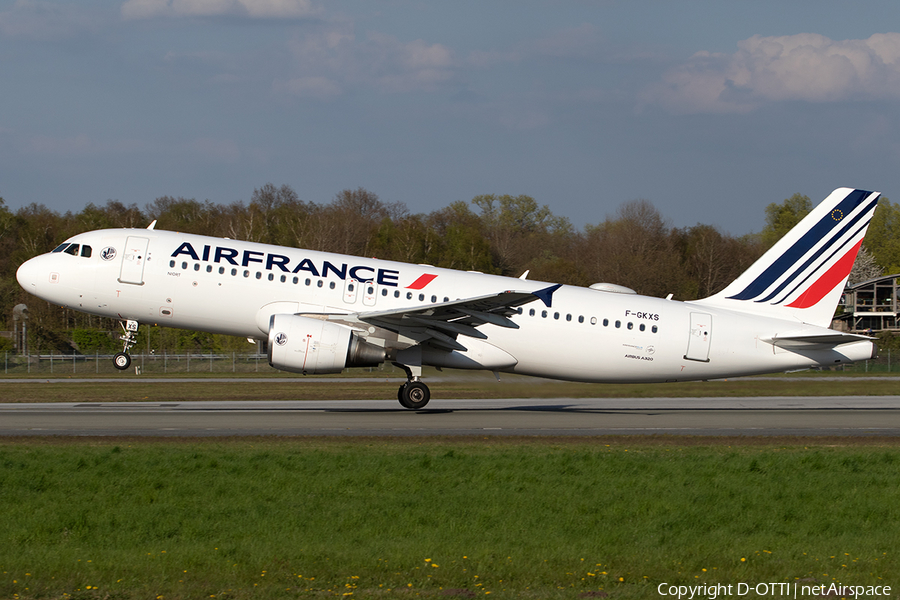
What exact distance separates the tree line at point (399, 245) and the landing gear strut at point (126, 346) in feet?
114

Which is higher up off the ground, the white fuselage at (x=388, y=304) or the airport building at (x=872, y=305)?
the airport building at (x=872, y=305)

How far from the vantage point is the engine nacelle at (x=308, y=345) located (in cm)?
2319

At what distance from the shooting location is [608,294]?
2697 cm

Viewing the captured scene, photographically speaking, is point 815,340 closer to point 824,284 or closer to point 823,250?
point 824,284

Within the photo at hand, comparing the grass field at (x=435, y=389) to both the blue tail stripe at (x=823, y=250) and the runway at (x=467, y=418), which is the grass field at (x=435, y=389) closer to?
the runway at (x=467, y=418)

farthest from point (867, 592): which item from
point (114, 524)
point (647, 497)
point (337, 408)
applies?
point (337, 408)

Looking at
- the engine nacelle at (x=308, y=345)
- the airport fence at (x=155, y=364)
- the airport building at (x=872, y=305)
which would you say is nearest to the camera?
the engine nacelle at (x=308, y=345)

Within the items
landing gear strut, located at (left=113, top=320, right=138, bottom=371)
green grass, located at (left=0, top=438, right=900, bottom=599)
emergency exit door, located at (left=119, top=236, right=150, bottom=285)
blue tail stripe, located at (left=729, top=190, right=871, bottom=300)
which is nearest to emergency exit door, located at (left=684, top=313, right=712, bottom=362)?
blue tail stripe, located at (left=729, top=190, right=871, bottom=300)

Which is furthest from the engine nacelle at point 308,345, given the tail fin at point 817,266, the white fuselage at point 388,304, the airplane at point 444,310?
the tail fin at point 817,266

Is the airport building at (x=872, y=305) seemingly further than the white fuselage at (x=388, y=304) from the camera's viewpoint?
Yes

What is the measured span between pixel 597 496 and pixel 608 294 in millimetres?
14883

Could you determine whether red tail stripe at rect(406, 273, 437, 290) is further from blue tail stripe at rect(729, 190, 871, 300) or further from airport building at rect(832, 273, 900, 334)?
airport building at rect(832, 273, 900, 334)

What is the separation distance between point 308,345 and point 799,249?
16.0 meters

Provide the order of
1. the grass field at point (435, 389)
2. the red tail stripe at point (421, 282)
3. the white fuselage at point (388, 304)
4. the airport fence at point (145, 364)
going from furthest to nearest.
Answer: the airport fence at point (145, 364), the grass field at point (435, 389), the red tail stripe at point (421, 282), the white fuselage at point (388, 304)
